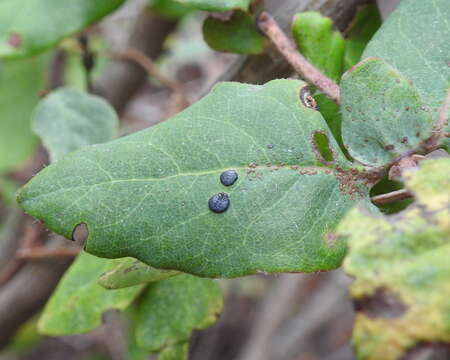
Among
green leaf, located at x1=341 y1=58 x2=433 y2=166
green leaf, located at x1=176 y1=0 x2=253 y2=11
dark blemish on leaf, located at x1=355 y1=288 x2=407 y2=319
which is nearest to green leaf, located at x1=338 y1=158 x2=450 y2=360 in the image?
dark blemish on leaf, located at x1=355 y1=288 x2=407 y2=319

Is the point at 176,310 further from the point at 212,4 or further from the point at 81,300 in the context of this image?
the point at 212,4

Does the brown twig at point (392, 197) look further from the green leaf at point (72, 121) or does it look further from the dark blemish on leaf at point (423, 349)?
the green leaf at point (72, 121)

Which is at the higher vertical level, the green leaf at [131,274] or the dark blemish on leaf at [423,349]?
the dark blemish on leaf at [423,349]

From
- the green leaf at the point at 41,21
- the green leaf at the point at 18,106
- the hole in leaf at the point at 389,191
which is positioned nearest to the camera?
the hole in leaf at the point at 389,191

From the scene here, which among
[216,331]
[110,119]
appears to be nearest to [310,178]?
[110,119]

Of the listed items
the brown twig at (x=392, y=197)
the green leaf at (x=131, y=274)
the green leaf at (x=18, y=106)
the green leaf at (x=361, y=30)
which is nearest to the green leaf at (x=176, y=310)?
the green leaf at (x=131, y=274)

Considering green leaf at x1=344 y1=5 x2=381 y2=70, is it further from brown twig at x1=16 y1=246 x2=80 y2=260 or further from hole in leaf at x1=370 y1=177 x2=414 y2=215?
brown twig at x1=16 y1=246 x2=80 y2=260

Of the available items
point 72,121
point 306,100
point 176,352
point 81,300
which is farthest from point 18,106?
point 306,100
